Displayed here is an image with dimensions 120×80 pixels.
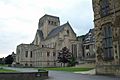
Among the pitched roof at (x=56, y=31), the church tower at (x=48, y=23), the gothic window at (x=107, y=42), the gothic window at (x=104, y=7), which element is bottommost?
the gothic window at (x=107, y=42)

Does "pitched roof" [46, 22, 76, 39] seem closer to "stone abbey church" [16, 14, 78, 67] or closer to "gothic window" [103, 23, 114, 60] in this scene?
"stone abbey church" [16, 14, 78, 67]

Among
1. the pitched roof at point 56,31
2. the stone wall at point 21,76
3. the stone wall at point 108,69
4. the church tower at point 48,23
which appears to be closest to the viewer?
the stone wall at point 21,76

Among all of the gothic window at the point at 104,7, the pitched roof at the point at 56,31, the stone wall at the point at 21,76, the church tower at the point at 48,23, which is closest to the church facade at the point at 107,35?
the gothic window at the point at 104,7

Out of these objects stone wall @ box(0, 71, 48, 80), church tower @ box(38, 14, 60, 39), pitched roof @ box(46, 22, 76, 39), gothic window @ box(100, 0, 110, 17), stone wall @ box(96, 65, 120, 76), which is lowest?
stone wall @ box(0, 71, 48, 80)

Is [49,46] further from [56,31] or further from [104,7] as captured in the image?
[104,7]

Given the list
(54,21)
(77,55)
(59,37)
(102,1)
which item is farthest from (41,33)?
(102,1)

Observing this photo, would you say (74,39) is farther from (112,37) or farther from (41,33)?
(112,37)

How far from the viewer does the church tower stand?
346ft

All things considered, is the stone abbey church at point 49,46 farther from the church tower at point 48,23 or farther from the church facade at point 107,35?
the church facade at point 107,35

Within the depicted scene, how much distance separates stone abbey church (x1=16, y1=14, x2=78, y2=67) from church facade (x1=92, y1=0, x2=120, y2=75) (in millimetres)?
63442

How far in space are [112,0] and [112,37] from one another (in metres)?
4.47

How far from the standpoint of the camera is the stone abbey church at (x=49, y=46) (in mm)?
91250

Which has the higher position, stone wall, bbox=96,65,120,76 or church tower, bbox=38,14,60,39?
church tower, bbox=38,14,60,39

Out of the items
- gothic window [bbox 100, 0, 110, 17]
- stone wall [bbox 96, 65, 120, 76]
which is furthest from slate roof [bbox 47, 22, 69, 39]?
stone wall [bbox 96, 65, 120, 76]
